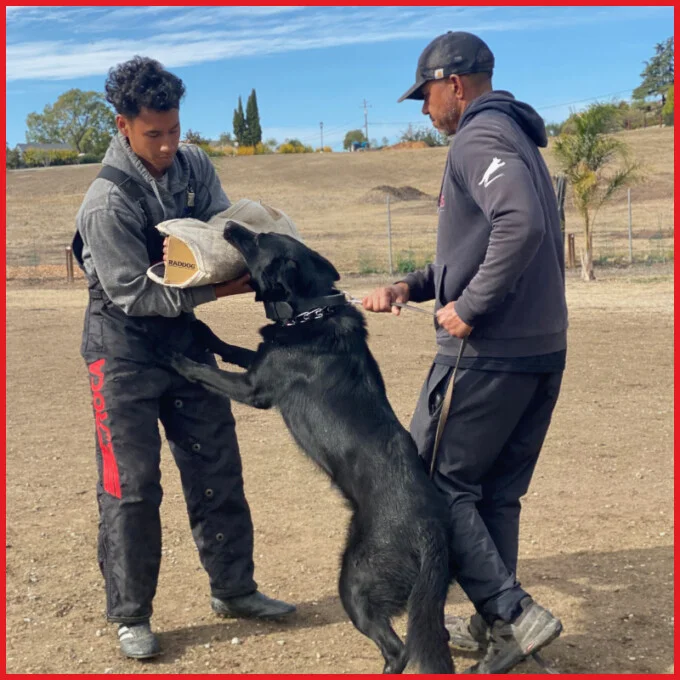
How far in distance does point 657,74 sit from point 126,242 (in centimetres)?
9129

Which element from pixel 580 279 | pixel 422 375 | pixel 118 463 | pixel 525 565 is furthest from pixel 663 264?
pixel 118 463

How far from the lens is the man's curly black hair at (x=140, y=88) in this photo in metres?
3.73

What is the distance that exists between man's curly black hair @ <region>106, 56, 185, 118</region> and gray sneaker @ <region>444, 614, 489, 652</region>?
2514mm

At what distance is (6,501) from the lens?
5645 mm

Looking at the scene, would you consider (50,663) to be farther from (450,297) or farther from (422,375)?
(422,375)

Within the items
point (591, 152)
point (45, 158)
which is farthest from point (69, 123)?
point (591, 152)

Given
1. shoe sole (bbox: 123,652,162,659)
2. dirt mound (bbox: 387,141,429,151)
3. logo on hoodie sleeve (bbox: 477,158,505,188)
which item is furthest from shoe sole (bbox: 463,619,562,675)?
dirt mound (bbox: 387,141,429,151)

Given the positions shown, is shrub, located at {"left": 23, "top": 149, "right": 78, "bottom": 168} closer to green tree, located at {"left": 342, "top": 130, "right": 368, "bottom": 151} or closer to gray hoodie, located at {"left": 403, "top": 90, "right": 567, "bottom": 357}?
green tree, located at {"left": 342, "top": 130, "right": 368, "bottom": 151}

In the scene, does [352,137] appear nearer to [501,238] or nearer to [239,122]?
[239,122]

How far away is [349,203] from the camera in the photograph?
43.9 meters

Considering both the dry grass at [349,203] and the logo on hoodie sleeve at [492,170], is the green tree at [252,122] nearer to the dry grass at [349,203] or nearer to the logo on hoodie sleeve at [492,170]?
the dry grass at [349,203]

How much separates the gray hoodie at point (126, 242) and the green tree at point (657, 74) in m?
85.1

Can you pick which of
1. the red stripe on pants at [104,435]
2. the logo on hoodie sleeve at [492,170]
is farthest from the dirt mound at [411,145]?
the logo on hoodie sleeve at [492,170]

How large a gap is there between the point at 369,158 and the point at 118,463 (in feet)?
196
